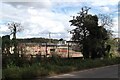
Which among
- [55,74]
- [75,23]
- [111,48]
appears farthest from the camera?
[111,48]

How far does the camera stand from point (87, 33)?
3434 centimetres

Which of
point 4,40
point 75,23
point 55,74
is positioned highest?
point 75,23

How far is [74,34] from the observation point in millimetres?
34094

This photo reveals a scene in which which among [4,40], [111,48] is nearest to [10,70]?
[4,40]

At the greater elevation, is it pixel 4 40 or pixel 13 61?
pixel 4 40

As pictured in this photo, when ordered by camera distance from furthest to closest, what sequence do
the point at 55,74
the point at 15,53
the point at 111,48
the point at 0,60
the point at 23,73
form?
the point at 111,48 < the point at 15,53 < the point at 0,60 < the point at 55,74 < the point at 23,73

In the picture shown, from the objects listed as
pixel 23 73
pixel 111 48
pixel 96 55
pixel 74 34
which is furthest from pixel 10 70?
pixel 111 48

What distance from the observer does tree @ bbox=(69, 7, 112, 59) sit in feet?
111

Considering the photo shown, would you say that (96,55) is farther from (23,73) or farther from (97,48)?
(23,73)

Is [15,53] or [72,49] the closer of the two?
[15,53]

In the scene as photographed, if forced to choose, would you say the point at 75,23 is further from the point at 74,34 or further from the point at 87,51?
the point at 87,51

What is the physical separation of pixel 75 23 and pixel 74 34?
127cm

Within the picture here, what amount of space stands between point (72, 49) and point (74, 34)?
2028mm

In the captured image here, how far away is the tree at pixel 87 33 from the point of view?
3394cm
